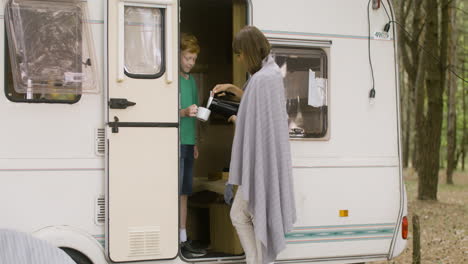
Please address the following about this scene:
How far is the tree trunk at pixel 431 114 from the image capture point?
12688 millimetres

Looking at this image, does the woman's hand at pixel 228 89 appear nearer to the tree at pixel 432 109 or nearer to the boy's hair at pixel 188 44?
the boy's hair at pixel 188 44

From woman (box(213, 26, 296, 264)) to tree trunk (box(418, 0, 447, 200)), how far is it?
8899mm

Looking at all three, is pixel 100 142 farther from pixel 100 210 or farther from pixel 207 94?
pixel 207 94

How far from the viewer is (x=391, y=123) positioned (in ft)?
18.1

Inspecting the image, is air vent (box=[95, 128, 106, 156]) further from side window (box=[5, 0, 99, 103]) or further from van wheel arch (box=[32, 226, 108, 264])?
van wheel arch (box=[32, 226, 108, 264])

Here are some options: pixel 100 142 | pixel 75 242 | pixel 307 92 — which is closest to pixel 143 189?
pixel 100 142

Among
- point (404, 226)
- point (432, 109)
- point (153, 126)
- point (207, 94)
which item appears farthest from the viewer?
point (432, 109)

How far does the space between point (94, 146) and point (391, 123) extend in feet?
8.58

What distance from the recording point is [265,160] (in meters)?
4.48

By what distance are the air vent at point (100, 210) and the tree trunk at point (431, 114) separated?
31.5ft

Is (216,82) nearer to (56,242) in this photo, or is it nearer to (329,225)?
(329,225)

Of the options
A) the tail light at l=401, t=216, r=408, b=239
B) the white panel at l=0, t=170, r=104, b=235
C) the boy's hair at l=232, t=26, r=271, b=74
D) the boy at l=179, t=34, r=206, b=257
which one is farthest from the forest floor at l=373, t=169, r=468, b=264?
the white panel at l=0, t=170, r=104, b=235

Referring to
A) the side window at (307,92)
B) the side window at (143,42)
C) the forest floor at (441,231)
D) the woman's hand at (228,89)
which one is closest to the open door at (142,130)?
the side window at (143,42)

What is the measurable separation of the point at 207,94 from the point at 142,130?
2.74m
